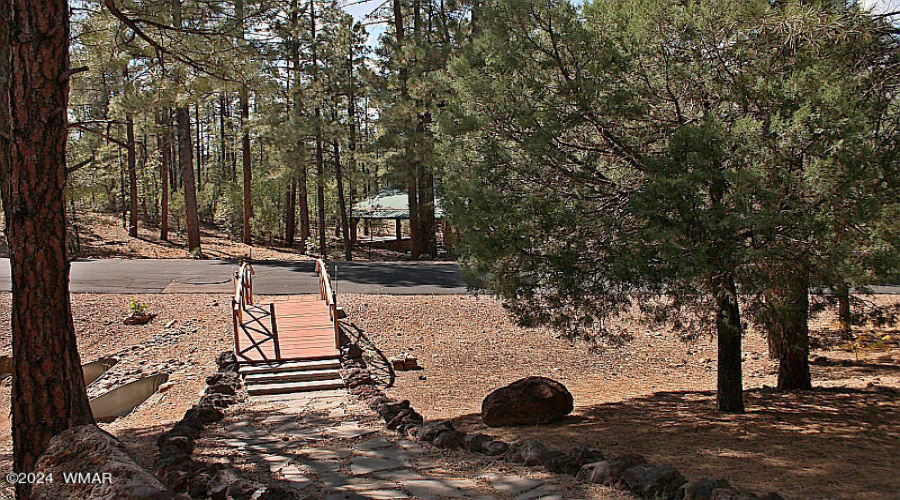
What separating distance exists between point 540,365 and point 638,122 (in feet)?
18.0

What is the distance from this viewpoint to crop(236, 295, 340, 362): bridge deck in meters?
9.84

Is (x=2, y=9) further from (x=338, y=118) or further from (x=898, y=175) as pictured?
(x=338, y=118)

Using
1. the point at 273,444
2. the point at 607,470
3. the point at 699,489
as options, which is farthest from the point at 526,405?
the point at 699,489

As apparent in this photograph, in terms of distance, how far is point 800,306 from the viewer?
5867 millimetres

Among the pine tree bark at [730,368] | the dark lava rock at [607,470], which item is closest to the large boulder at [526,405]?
the pine tree bark at [730,368]

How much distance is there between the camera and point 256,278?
52.9ft

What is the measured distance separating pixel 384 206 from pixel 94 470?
28871 mm

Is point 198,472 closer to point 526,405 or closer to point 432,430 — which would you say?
point 432,430

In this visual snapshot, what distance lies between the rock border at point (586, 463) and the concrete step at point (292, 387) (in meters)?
1.71

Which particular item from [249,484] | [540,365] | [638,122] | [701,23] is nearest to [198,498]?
[249,484]

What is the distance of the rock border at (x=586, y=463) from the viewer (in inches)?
150

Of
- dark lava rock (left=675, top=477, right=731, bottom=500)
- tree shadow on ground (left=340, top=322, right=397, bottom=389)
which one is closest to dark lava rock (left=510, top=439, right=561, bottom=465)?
dark lava rock (left=675, top=477, right=731, bottom=500)

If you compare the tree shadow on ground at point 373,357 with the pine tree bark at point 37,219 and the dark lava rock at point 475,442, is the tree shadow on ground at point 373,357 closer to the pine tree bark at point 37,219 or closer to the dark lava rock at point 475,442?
the dark lava rock at point 475,442

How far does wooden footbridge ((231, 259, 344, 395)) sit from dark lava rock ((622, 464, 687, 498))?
17.4ft
